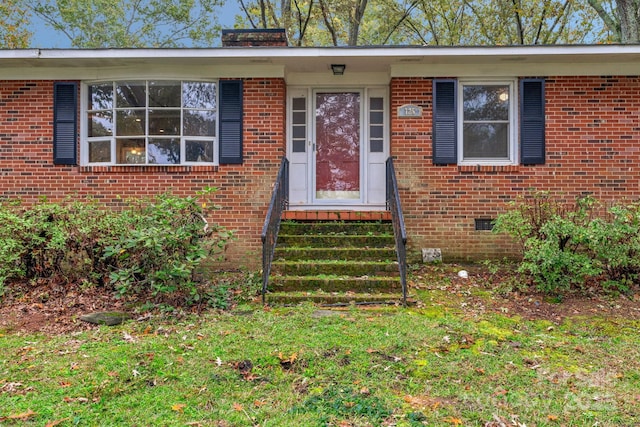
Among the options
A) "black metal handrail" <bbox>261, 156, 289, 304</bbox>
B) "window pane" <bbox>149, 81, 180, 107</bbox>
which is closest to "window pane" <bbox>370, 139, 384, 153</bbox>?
"black metal handrail" <bbox>261, 156, 289, 304</bbox>

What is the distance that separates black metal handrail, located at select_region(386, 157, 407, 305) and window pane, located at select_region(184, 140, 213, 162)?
3.06 m

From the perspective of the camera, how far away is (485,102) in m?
7.02

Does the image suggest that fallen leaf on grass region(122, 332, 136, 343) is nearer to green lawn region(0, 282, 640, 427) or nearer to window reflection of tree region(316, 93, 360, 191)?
green lawn region(0, 282, 640, 427)

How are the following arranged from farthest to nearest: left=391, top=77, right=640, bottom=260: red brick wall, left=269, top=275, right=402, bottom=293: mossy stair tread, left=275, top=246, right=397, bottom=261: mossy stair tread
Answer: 1. left=391, top=77, right=640, bottom=260: red brick wall
2. left=275, top=246, right=397, bottom=261: mossy stair tread
3. left=269, top=275, right=402, bottom=293: mossy stair tread

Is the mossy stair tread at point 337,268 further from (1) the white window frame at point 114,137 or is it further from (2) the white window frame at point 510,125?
(2) the white window frame at point 510,125

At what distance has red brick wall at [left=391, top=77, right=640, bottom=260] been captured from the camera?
672 centimetres

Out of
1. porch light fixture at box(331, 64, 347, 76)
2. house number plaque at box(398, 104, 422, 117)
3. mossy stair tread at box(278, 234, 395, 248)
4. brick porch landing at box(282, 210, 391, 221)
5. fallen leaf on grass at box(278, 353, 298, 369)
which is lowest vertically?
fallen leaf on grass at box(278, 353, 298, 369)

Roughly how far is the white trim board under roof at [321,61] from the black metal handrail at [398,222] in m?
1.68

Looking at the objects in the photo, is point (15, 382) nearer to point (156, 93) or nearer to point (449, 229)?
point (156, 93)

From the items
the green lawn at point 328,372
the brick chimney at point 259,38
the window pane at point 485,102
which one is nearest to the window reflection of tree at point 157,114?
the brick chimney at point 259,38

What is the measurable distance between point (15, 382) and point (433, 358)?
10.5ft

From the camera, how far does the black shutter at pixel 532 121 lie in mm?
6770

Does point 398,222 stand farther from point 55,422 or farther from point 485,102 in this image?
point 55,422

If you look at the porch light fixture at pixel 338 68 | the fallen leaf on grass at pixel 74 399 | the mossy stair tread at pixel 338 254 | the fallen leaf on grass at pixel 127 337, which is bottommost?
the fallen leaf on grass at pixel 74 399
